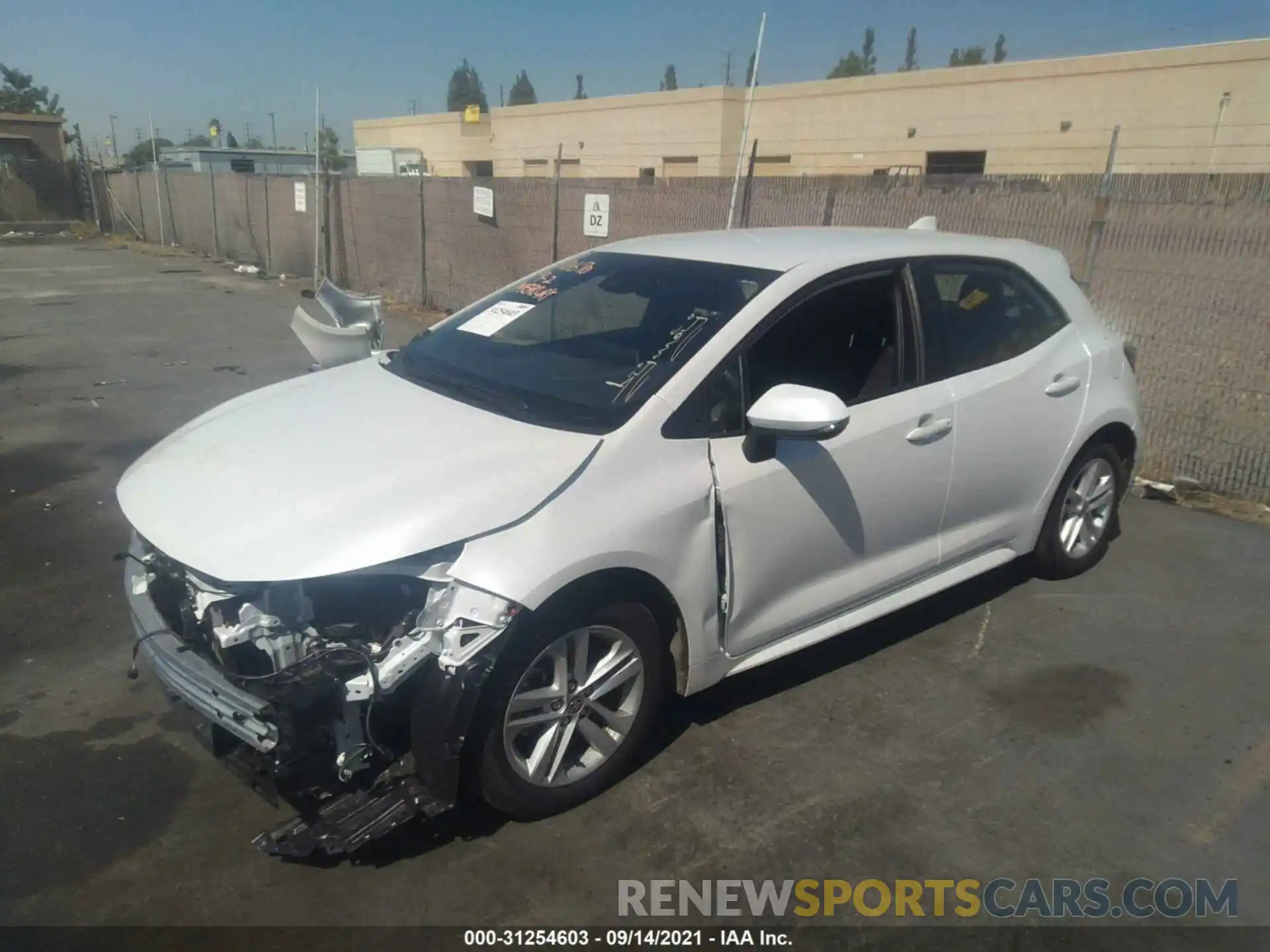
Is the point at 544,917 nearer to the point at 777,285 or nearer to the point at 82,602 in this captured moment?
the point at 777,285

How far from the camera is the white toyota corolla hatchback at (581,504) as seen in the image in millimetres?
2629

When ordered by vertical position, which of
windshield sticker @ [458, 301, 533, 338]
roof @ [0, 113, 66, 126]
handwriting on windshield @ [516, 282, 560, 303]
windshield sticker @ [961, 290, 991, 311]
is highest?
roof @ [0, 113, 66, 126]

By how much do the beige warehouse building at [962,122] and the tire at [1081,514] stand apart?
66.4ft

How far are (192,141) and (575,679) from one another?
3246 inches

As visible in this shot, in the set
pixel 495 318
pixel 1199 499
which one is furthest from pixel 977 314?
pixel 1199 499

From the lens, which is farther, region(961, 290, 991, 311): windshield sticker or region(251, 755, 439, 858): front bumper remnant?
region(961, 290, 991, 311): windshield sticker

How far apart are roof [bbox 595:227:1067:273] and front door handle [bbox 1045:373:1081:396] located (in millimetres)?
564

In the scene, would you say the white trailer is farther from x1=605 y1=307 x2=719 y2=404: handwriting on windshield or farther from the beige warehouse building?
Answer: x1=605 y1=307 x2=719 y2=404: handwriting on windshield

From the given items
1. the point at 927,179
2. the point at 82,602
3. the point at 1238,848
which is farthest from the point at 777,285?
the point at 927,179

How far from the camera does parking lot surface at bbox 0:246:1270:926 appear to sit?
2.79 meters

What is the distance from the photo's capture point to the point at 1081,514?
4836 millimetres

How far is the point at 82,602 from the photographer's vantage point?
4.53m

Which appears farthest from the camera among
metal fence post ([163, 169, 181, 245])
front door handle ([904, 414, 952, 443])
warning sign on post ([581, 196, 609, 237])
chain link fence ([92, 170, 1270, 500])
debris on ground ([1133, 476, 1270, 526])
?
metal fence post ([163, 169, 181, 245])

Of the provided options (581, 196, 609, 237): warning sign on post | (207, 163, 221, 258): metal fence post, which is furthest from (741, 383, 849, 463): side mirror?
(207, 163, 221, 258): metal fence post
